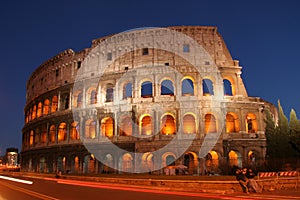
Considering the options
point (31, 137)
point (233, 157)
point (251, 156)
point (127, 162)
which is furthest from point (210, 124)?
point (31, 137)

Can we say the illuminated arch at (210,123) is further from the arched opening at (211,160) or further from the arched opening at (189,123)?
the arched opening at (211,160)

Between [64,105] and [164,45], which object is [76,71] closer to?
[64,105]

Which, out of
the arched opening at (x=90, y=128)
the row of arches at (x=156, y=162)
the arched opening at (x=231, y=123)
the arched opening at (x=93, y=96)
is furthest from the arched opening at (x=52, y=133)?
the arched opening at (x=231, y=123)

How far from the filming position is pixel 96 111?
30.8 metres

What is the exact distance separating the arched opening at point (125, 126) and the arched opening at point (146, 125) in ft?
4.26

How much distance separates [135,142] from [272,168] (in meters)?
12.5

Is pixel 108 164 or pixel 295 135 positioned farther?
pixel 295 135

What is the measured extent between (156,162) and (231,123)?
8.58 m

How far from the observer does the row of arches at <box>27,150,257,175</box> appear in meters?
26.7

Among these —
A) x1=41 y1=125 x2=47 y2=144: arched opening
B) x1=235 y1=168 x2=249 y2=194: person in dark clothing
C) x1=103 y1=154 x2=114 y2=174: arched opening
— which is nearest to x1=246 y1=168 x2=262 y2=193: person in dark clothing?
x1=235 y1=168 x2=249 y2=194: person in dark clothing

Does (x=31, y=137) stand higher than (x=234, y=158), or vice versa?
(x=31, y=137)

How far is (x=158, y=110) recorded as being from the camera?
28391 millimetres

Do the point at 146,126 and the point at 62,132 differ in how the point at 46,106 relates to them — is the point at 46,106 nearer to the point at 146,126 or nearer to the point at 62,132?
the point at 62,132

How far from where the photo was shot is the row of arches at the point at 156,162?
26719mm
